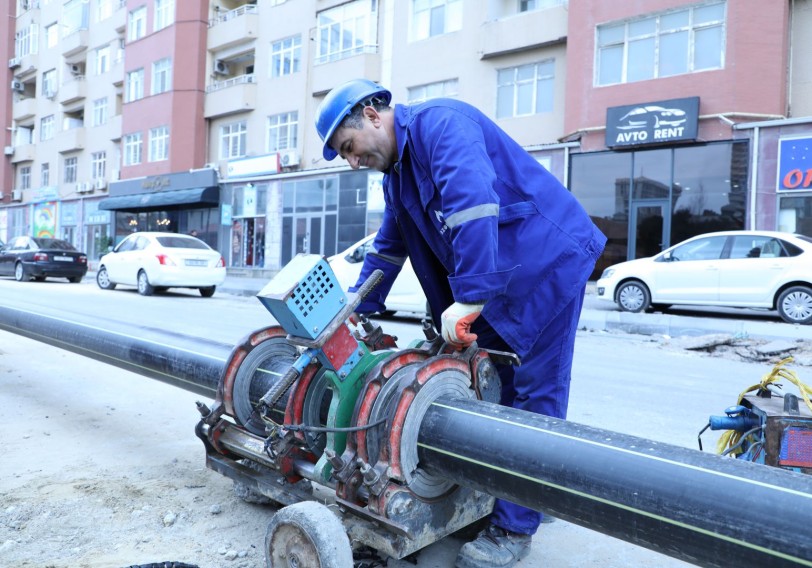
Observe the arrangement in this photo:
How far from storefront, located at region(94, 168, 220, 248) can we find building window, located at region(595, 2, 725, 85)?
18032 millimetres

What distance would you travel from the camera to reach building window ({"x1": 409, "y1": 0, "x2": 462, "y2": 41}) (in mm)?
22453

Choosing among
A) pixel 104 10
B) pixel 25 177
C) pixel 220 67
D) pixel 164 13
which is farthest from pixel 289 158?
pixel 25 177

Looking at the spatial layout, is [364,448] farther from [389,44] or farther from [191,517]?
[389,44]

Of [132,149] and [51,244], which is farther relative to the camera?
[132,149]

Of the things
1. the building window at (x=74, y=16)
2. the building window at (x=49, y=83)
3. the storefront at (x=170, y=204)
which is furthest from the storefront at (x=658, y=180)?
the building window at (x=49, y=83)

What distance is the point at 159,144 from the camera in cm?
3338

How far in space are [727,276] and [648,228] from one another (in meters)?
5.85

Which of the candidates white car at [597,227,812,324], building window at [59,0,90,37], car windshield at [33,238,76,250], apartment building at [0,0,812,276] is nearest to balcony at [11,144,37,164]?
apartment building at [0,0,812,276]

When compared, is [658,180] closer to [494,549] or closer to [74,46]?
[494,549]

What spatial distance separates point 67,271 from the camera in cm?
2044

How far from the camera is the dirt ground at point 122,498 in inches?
103

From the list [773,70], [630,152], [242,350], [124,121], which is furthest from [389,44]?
[242,350]

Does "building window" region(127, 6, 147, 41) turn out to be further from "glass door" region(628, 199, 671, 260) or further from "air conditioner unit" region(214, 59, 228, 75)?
"glass door" region(628, 199, 671, 260)

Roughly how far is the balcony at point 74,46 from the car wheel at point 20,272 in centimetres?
2568
